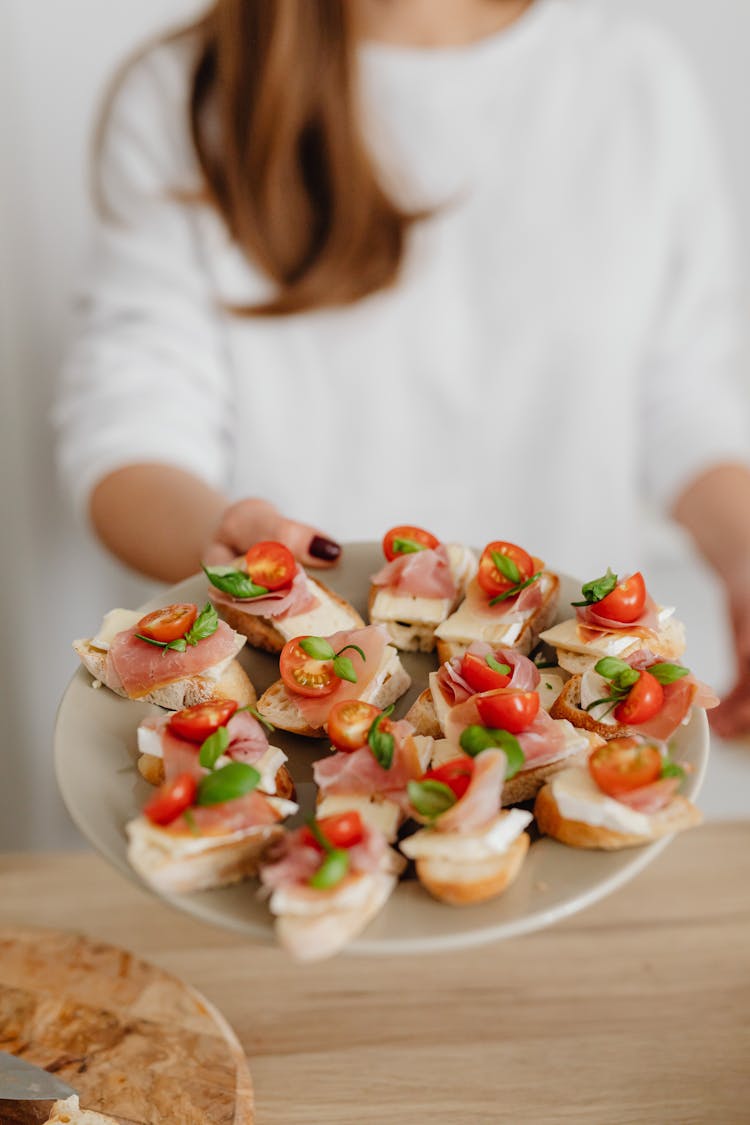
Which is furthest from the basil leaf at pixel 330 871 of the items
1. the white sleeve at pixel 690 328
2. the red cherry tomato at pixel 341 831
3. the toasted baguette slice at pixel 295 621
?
the white sleeve at pixel 690 328

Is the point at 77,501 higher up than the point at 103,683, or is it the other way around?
the point at 103,683

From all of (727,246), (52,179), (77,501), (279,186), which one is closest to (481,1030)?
(77,501)

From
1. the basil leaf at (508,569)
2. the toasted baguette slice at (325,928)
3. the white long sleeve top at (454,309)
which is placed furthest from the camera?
the white long sleeve top at (454,309)

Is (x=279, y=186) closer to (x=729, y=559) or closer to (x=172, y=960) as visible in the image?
(x=729, y=559)

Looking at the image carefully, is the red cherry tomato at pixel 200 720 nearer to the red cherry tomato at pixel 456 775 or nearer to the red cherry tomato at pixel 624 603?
the red cherry tomato at pixel 456 775

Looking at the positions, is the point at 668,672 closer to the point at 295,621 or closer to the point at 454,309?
the point at 295,621

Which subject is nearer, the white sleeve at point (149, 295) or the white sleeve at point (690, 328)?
the white sleeve at point (149, 295)
